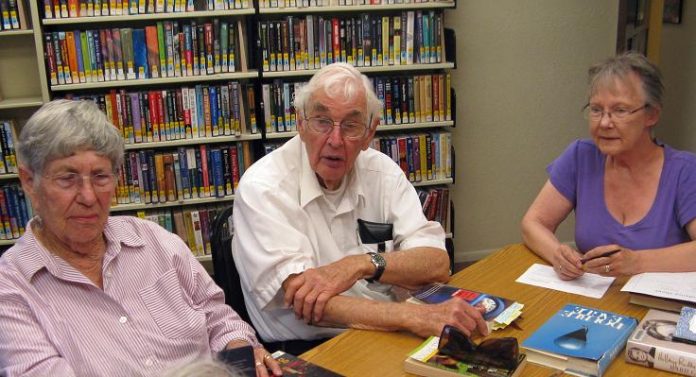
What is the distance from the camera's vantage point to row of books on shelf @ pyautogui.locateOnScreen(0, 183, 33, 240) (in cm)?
354

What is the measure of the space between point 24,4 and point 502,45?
2889 millimetres

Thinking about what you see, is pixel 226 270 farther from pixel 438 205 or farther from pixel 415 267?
pixel 438 205

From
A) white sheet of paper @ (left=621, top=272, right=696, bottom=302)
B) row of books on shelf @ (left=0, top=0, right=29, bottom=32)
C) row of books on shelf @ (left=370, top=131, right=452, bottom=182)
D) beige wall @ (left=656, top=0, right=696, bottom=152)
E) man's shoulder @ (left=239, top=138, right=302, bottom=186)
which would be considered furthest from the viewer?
beige wall @ (left=656, top=0, right=696, bottom=152)

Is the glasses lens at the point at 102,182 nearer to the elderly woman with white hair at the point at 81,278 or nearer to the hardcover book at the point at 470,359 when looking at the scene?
the elderly woman with white hair at the point at 81,278

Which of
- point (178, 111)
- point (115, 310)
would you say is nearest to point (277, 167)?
point (115, 310)

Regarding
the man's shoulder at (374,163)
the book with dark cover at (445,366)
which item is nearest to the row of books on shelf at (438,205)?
the man's shoulder at (374,163)

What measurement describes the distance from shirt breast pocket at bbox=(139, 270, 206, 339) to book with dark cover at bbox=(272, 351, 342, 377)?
30cm

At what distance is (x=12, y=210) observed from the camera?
357cm

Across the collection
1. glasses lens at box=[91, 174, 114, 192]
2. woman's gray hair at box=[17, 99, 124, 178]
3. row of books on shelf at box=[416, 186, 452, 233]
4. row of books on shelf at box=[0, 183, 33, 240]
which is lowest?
row of books on shelf at box=[416, 186, 452, 233]

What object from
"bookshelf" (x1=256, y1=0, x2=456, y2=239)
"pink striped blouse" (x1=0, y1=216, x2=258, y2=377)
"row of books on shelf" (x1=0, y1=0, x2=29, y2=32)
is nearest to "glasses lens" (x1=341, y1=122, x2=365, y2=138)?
"pink striped blouse" (x1=0, y1=216, x2=258, y2=377)

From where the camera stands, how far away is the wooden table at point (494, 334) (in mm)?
1408

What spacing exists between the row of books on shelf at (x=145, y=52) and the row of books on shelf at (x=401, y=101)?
1.00 ft

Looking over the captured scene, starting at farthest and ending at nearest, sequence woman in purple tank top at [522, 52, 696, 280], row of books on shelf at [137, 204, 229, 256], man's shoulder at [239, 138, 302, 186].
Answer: row of books on shelf at [137, 204, 229, 256]
woman in purple tank top at [522, 52, 696, 280]
man's shoulder at [239, 138, 302, 186]

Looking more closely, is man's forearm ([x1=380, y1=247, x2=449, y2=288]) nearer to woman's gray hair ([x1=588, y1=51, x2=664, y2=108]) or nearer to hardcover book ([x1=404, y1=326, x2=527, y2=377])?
hardcover book ([x1=404, y1=326, x2=527, y2=377])
